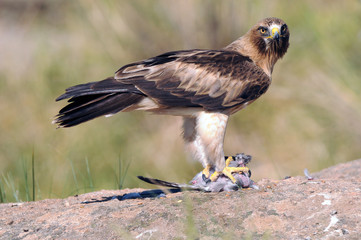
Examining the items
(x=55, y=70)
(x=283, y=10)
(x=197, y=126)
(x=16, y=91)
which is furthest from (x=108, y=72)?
(x=197, y=126)

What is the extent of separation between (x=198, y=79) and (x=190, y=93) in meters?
0.19

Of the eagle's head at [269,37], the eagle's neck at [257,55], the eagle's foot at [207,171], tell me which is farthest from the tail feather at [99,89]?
the eagle's head at [269,37]

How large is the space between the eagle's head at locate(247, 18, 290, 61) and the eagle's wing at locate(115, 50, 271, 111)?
1.14 feet

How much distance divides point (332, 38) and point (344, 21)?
444mm

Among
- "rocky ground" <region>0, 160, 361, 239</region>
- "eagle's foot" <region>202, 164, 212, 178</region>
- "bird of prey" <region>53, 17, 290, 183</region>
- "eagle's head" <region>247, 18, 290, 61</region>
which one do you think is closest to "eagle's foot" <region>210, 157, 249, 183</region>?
"bird of prey" <region>53, 17, 290, 183</region>

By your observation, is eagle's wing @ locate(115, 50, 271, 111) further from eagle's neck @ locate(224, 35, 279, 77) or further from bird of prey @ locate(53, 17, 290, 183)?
eagle's neck @ locate(224, 35, 279, 77)

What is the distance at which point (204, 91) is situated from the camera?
5652 millimetres

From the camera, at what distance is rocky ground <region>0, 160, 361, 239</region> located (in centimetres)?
412

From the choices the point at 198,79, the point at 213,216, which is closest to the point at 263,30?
the point at 198,79

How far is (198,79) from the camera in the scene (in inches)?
224

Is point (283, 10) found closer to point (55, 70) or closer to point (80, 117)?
point (55, 70)

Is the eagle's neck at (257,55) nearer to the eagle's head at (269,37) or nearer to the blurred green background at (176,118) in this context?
the eagle's head at (269,37)

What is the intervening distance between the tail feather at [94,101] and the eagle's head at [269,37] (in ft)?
5.11

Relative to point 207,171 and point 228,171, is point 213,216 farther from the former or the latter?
point 207,171
